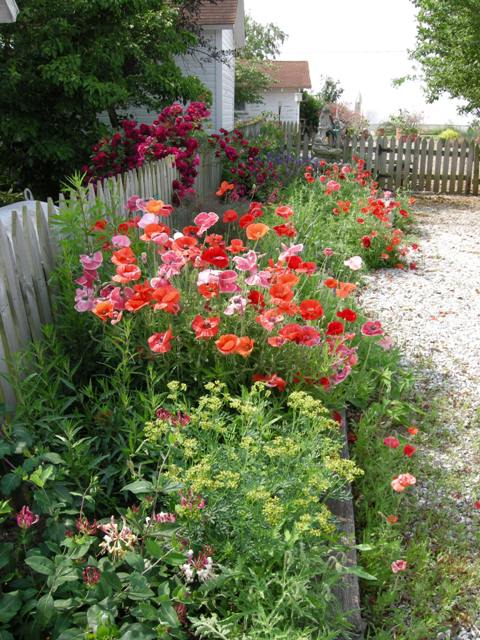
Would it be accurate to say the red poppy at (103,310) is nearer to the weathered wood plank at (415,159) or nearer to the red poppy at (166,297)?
the red poppy at (166,297)

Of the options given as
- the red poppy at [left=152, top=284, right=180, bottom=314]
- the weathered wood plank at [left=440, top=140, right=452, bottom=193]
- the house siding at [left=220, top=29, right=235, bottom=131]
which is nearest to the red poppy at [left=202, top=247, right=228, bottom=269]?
the red poppy at [left=152, top=284, right=180, bottom=314]

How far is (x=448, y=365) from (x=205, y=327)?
268cm

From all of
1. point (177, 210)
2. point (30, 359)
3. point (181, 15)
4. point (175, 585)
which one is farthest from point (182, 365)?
point (181, 15)

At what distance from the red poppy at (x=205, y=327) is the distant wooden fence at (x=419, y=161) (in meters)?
12.1

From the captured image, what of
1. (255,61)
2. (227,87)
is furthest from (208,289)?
(255,61)

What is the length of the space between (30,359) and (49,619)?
1.40 m

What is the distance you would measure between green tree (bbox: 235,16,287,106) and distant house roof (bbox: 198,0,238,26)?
663cm

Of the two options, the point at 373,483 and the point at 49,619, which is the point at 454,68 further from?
the point at 49,619

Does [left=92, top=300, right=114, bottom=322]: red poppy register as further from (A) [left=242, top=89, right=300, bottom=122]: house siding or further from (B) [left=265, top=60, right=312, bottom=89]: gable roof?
(A) [left=242, top=89, right=300, bottom=122]: house siding

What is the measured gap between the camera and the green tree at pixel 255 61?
1059 inches

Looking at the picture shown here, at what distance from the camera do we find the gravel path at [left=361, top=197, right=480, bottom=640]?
2701mm

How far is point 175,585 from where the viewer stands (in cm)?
179

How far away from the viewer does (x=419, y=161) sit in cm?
1387

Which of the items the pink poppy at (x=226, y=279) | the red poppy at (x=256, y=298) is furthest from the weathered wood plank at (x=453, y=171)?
the pink poppy at (x=226, y=279)
